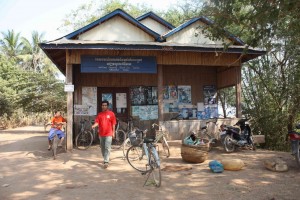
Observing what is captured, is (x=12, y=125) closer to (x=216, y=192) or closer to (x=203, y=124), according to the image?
(x=203, y=124)

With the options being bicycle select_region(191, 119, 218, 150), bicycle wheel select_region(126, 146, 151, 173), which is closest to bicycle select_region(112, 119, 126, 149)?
bicycle select_region(191, 119, 218, 150)

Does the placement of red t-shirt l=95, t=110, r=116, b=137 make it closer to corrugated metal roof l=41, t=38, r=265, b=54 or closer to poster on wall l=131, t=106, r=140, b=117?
corrugated metal roof l=41, t=38, r=265, b=54

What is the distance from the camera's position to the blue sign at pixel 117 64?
11016mm

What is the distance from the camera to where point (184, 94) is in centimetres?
1384

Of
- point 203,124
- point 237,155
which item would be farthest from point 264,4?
point 203,124

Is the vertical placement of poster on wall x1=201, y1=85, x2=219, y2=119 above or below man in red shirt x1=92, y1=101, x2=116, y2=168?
above

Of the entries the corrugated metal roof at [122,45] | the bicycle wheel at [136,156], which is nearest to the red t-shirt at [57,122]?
the corrugated metal roof at [122,45]

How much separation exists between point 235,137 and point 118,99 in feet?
18.3

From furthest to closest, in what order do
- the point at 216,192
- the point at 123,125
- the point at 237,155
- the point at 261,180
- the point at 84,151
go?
the point at 123,125 → the point at 84,151 → the point at 237,155 → the point at 261,180 → the point at 216,192

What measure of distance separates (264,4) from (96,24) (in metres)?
7.36

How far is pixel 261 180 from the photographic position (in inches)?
261

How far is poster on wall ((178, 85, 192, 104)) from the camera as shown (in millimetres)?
13773

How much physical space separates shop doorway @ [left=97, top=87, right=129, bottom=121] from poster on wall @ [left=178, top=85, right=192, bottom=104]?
2.42 metres

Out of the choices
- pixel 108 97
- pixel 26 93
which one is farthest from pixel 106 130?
pixel 26 93
